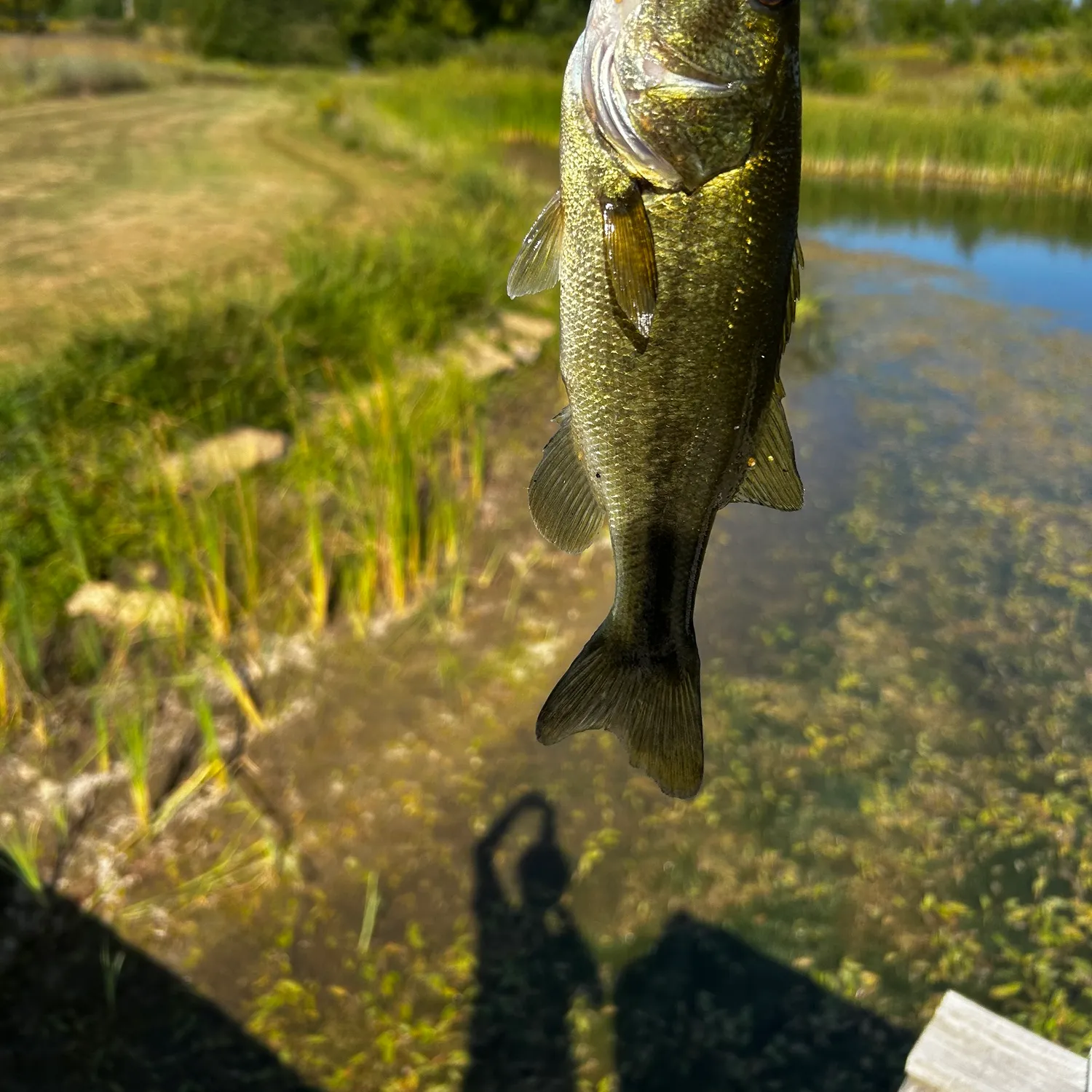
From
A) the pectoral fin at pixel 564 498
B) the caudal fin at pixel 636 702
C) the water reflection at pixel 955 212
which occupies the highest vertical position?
the pectoral fin at pixel 564 498

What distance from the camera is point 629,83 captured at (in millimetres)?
1115

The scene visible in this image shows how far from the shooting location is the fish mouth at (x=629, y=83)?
1.11 metres

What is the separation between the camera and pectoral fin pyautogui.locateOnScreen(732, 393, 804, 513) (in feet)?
3.93

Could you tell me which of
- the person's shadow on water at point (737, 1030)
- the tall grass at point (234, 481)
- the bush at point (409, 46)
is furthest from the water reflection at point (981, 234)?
the bush at point (409, 46)

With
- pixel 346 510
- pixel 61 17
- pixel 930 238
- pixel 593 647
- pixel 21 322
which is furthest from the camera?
pixel 61 17

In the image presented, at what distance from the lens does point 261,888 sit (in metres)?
3.33

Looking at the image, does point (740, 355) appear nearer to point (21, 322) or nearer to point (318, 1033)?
point (318, 1033)

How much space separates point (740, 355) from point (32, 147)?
1693 cm

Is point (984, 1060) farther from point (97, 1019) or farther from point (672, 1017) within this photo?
point (97, 1019)

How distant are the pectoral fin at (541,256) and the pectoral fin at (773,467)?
339mm

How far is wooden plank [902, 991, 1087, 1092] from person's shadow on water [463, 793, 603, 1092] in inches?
63.8

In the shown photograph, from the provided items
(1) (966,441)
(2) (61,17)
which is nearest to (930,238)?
(1) (966,441)

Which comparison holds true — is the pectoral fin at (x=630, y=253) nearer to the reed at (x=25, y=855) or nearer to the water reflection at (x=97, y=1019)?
the water reflection at (x=97, y=1019)

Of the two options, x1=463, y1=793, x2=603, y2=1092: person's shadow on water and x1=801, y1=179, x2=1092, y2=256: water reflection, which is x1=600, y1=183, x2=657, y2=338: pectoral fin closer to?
x1=463, y1=793, x2=603, y2=1092: person's shadow on water
